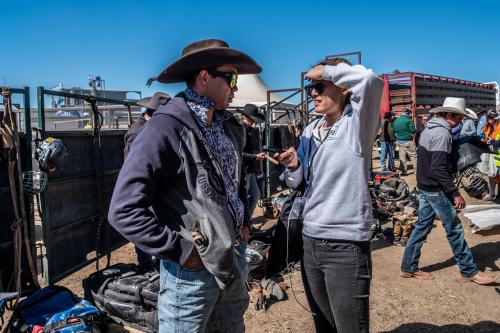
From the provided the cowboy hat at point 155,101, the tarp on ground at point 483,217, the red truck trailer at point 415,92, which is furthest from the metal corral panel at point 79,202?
the red truck trailer at point 415,92

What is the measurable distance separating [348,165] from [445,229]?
308 cm

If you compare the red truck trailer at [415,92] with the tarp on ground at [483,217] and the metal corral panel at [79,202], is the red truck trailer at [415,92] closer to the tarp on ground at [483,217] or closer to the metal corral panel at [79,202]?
the tarp on ground at [483,217]

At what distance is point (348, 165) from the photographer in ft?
7.68

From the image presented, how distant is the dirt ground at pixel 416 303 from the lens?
13.0 ft

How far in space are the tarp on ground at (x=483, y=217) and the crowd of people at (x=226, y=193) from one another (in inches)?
186

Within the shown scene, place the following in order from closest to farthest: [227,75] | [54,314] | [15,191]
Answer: [227,75], [54,314], [15,191]

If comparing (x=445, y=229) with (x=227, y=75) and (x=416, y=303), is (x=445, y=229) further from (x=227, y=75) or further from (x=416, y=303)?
(x=227, y=75)

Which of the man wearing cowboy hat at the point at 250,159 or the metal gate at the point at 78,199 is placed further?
the man wearing cowboy hat at the point at 250,159

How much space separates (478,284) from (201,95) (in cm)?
441

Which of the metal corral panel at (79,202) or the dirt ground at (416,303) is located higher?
the metal corral panel at (79,202)

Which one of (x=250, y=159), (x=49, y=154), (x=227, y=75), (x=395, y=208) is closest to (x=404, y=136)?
(x=395, y=208)

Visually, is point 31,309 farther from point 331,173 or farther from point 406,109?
point 406,109

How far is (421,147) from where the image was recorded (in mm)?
4816

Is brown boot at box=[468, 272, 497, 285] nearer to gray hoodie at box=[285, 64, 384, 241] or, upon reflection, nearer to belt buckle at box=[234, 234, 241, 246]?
gray hoodie at box=[285, 64, 384, 241]
